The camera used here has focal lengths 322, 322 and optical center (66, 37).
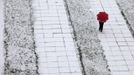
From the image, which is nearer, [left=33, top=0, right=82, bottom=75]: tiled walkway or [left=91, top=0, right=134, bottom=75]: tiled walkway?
[left=33, top=0, right=82, bottom=75]: tiled walkway

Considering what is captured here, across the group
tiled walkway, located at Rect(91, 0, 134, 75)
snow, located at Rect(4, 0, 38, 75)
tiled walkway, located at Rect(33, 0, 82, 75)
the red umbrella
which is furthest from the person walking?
snow, located at Rect(4, 0, 38, 75)

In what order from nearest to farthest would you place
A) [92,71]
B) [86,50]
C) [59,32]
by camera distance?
[92,71]
[86,50]
[59,32]

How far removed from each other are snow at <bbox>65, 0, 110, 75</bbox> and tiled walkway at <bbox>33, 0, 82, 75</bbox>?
0.20 metres

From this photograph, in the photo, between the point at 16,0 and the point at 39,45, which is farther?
the point at 16,0

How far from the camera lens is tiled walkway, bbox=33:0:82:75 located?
26.0 ft

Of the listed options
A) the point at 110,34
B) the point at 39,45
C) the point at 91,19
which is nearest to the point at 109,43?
the point at 110,34

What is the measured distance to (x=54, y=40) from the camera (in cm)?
887

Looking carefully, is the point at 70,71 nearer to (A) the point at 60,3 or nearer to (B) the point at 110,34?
(B) the point at 110,34

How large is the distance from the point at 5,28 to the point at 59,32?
1558 millimetres

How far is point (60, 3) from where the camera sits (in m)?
10.5

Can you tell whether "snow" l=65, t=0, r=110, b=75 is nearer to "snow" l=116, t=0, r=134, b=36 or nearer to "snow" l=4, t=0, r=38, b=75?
"snow" l=116, t=0, r=134, b=36

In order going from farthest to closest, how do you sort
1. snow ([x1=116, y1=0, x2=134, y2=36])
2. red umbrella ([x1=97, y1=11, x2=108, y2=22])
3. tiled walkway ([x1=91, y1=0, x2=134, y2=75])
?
snow ([x1=116, y1=0, x2=134, y2=36]), red umbrella ([x1=97, y1=11, x2=108, y2=22]), tiled walkway ([x1=91, y1=0, x2=134, y2=75])

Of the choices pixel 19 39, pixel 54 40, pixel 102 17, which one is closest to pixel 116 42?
pixel 102 17

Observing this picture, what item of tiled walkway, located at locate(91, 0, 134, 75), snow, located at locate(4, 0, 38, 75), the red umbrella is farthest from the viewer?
the red umbrella
